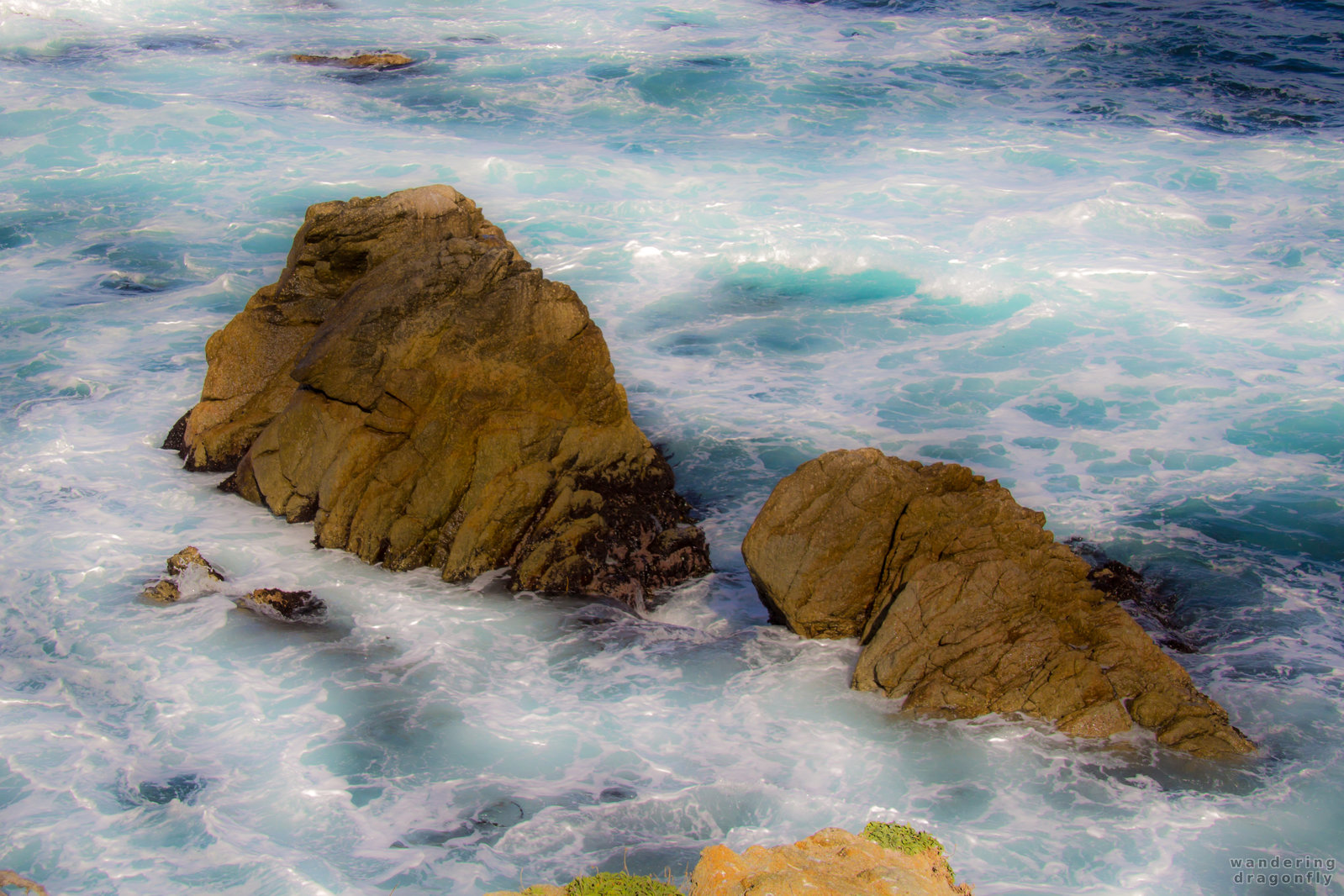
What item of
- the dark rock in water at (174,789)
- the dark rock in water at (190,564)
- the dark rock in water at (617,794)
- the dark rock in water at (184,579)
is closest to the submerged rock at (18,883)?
the dark rock in water at (174,789)

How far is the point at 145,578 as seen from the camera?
26.2ft

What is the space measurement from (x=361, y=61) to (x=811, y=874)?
1047 inches

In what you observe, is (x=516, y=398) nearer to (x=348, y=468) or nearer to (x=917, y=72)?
(x=348, y=468)

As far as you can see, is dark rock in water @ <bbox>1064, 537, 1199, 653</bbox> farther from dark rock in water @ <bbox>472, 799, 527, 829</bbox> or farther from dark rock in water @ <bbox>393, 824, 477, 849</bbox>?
dark rock in water @ <bbox>393, 824, 477, 849</bbox>

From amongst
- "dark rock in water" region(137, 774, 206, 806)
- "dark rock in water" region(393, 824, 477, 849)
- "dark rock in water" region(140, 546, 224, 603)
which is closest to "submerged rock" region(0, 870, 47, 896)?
"dark rock in water" region(137, 774, 206, 806)

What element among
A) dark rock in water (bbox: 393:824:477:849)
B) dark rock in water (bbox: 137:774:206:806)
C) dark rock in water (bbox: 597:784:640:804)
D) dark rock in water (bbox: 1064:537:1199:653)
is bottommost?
dark rock in water (bbox: 597:784:640:804)

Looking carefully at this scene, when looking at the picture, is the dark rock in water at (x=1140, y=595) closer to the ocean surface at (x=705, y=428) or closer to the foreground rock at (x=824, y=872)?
the ocean surface at (x=705, y=428)

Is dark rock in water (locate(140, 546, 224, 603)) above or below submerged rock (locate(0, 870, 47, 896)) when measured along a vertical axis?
below

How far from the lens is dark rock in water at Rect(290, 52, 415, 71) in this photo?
2603 cm

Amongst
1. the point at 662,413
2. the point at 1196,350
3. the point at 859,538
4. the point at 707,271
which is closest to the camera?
the point at 859,538

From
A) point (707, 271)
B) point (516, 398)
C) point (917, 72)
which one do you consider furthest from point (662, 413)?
point (917, 72)

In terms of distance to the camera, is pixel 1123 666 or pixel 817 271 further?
pixel 817 271

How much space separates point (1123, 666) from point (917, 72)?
71.5ft

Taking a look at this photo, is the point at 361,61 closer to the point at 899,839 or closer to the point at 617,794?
the point at 617,794
